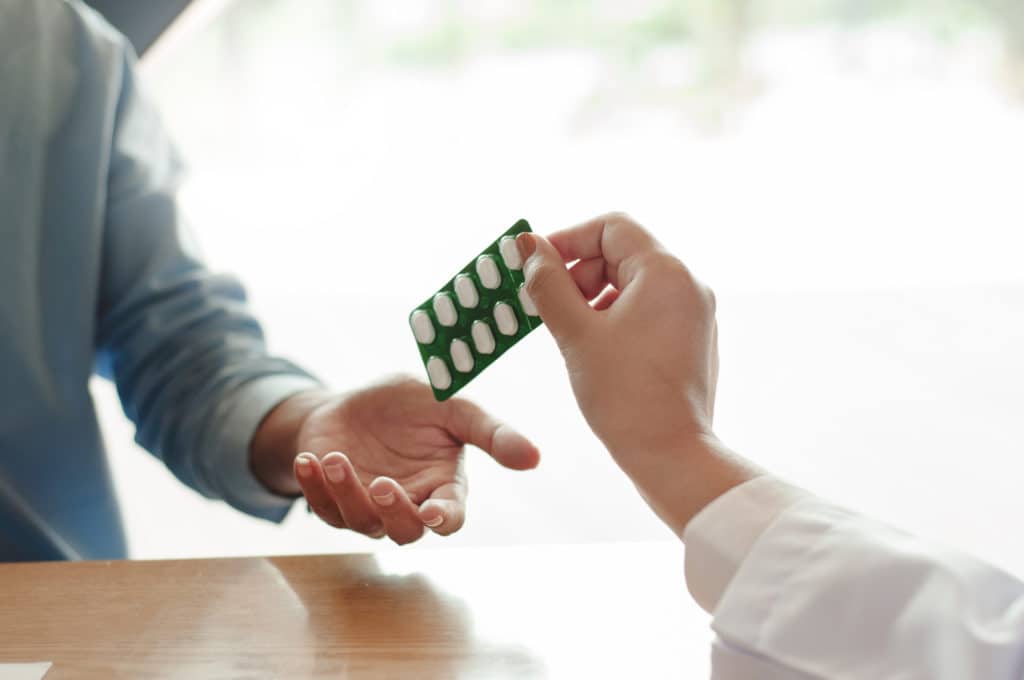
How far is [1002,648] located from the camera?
0.41 metres

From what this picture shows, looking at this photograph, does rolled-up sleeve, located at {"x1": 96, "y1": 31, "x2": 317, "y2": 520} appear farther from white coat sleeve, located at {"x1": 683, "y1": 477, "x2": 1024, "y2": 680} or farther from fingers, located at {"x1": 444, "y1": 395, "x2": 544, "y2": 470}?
white coat sleeve, located at {"x1": 683, "y1": 477, "x2": 1024, "y2": 680}

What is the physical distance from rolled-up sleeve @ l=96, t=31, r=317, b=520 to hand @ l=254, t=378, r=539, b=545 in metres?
0.07

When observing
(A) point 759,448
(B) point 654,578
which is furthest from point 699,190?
(B) point 654,578

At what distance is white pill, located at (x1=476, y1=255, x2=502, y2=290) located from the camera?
595mm

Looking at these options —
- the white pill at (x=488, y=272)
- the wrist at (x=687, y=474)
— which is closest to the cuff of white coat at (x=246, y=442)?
the white pill at (x=488, y=272)

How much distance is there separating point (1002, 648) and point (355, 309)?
2517mm

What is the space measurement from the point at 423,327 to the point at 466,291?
0.12 feet

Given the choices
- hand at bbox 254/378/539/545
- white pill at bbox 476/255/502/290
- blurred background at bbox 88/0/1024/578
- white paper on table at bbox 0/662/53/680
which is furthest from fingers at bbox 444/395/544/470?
blurred background at bbox 88/0/1024/578

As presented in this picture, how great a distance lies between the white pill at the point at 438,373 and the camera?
0.62 m

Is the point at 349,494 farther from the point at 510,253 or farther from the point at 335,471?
the point at 510,253

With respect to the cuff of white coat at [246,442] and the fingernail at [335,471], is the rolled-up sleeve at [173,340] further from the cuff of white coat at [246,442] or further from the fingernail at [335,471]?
the fingernail at [335,471]

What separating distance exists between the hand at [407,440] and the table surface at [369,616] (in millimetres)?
76

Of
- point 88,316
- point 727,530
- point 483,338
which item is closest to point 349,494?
point 483,338

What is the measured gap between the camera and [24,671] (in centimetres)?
49
